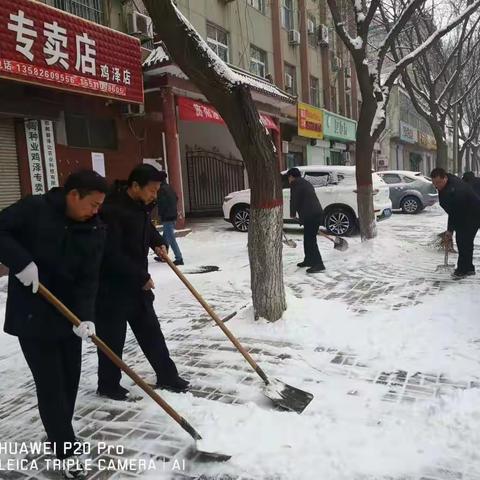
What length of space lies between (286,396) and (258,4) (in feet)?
55.2

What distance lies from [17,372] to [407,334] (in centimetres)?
349

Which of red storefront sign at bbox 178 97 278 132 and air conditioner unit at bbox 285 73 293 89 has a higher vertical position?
air conditioner unit at bbox 285 73 293 89

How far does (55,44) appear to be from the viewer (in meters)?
8.34

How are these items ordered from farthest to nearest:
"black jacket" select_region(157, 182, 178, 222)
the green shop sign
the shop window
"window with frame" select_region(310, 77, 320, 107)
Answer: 1. "window with frame" select_region(310, 77, 320, 107)
2. the green shop sign
3. the shop window
4. "black jacket" select_region(157, 182, 178, 222)

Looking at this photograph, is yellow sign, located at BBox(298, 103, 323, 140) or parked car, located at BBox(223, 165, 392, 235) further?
yellow sign, located at BBox(298, 103, 323, 140)

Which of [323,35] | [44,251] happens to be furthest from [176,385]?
[323,35]

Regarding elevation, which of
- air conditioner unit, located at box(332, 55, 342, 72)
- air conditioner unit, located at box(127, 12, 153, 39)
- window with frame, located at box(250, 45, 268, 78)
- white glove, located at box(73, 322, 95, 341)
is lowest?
white glove, located at box(73, 322, 95, 341)

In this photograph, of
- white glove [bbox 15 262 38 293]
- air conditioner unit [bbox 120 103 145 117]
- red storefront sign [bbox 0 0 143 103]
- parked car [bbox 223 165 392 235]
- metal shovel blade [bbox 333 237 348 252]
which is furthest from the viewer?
air conditioner unit [bbox 120 103 145 117]

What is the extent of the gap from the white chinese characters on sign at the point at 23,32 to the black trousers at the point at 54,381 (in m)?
6.60

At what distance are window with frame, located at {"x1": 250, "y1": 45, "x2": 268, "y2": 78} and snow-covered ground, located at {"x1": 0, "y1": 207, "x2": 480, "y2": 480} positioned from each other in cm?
1217

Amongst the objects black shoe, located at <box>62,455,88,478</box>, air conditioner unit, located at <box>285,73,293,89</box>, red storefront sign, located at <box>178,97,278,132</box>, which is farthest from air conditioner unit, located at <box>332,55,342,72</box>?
black shoe, located at <box>62,455,88,478</box>

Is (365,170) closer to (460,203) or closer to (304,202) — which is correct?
(304,202)

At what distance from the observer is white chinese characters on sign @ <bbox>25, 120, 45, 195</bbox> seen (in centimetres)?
935

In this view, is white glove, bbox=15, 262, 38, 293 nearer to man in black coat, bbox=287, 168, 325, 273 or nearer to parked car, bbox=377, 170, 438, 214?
man in black coat, bbox=287, 168, 325, 273
